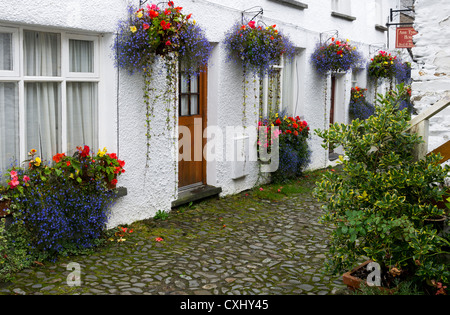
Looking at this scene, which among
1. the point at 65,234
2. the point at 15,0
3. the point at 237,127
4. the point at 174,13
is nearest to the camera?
the point at 15,0

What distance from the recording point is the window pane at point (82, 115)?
20.5 feet

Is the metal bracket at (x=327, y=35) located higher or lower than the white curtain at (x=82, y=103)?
higher

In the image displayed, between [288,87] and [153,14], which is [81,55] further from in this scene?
[288,87]

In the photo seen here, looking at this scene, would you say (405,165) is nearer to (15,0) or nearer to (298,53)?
(15,0)

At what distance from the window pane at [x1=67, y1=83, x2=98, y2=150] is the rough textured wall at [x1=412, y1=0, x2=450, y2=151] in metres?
3.83

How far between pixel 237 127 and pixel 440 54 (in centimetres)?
412

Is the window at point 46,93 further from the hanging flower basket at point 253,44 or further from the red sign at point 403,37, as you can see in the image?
the red sign at point 403,37

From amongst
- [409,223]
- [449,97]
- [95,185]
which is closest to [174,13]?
[95,185]

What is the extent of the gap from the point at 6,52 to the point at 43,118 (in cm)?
84

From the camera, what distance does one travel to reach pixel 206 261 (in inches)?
223

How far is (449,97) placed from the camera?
15.1 ft

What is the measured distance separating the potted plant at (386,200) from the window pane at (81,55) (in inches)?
127

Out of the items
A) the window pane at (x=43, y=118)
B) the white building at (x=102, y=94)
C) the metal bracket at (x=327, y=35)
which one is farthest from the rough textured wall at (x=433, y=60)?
the metal bracket at (x=327, y=35)
